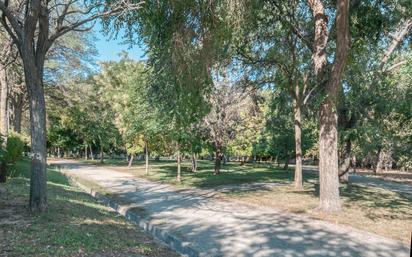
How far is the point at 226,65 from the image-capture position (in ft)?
49.1

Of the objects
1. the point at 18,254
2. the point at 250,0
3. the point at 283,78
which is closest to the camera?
the point at 18,254

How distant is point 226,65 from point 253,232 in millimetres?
7450

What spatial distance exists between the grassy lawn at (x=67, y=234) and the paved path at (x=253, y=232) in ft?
3.49

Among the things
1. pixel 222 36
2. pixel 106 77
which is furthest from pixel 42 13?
pixel 106 77

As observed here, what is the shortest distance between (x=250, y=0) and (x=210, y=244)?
236 inches

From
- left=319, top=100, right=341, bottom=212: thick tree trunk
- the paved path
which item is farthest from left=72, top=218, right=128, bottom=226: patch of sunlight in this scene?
left=319, top=100, right=341, bottom=212: thick tree trunk

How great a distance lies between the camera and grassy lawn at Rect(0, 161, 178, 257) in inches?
249

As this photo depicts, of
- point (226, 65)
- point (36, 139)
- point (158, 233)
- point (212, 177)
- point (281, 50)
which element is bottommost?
point (158, 233)

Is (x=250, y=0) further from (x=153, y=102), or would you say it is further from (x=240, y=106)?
(x=240, y=106)

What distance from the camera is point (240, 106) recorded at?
A: 2514 centimetres

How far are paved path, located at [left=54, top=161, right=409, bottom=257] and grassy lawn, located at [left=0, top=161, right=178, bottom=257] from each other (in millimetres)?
1064

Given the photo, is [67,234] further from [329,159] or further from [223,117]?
[223,117]

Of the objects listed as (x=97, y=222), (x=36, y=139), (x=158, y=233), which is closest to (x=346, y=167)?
(x=158, y=233)

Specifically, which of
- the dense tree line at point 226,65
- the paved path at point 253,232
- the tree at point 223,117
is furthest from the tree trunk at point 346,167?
the paved path at point 253,232
